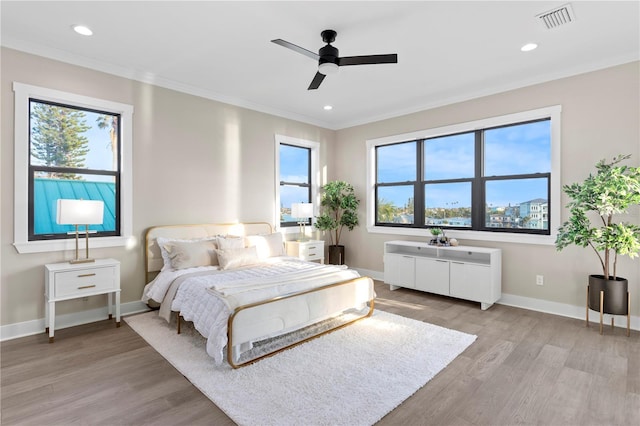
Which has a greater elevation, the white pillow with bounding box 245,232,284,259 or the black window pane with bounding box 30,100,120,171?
the black window pane with bounding box 30,100,120,171

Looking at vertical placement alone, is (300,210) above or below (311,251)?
above

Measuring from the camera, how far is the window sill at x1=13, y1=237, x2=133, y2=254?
10.9 ft

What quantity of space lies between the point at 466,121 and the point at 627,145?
1.84 metres

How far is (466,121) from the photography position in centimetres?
482

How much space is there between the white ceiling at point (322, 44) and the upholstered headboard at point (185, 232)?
73.6 inches

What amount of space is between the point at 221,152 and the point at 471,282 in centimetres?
396

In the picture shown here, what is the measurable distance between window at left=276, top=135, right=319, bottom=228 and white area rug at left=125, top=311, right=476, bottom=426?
277 centimetres

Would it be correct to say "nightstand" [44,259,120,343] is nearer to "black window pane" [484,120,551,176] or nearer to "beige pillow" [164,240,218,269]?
"beige pillow" [164,240,218,269]

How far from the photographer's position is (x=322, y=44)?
335 cm

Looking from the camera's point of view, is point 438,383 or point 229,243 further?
point 229,243

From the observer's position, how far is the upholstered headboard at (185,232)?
407 centimetres

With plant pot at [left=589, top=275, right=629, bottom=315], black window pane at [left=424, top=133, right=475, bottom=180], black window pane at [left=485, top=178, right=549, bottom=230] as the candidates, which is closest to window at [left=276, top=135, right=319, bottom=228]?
black window pane at [left=424, top=133, right=475, bottom=180]

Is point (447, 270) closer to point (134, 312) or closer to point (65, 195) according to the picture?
point (134, 312)

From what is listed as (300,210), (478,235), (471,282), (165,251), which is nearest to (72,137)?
(165,251)
